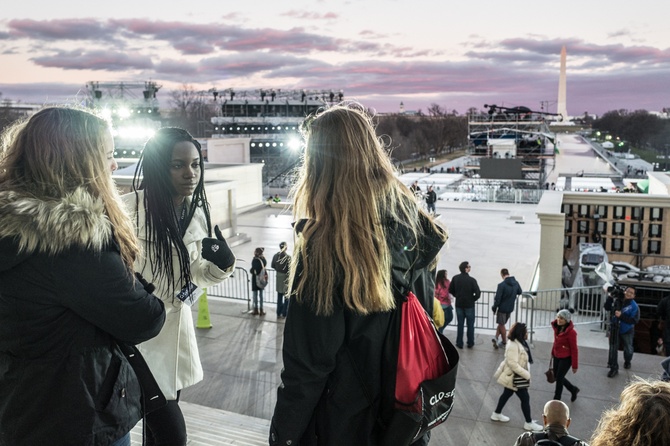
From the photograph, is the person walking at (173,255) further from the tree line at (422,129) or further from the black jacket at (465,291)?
the tree line at (422,129)

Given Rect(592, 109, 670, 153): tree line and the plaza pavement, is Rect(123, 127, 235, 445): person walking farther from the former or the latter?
Rect(592, 109, 670, 153): tree line

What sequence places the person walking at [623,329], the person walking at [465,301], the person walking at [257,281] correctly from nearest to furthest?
1. the person walking at [623,329]
2. the person walking at [465,301]
3. the person walking at [257,281]

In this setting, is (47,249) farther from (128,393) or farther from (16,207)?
(128,393)

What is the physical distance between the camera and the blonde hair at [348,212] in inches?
93.8

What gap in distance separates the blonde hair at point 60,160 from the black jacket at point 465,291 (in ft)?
27.1

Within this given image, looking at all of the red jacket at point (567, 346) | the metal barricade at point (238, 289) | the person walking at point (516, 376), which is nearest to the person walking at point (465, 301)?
the red jacket at point (567, 346)

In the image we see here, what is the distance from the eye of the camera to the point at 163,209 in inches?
127

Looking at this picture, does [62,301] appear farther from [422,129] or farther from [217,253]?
[422,129]

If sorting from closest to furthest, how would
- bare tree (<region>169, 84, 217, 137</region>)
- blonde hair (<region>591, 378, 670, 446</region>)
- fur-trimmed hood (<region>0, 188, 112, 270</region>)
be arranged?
blonde hair (<region>591, 378, 670, 446</region>) < fur-trimmed hood (<region>0, 188, 112, 270</region>) < bare tree (<region>169, 84, 217, 137</region>)

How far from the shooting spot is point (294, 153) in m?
71.5

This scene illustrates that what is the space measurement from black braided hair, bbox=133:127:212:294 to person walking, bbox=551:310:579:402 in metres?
5.95

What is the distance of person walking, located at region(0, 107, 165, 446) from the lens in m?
2.22

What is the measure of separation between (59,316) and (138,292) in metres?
0.30

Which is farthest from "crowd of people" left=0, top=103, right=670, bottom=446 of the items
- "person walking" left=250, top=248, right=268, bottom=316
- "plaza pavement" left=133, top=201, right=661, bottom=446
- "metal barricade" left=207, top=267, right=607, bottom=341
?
"metal barricade" left=207, top=267, right=607, bottom=341
